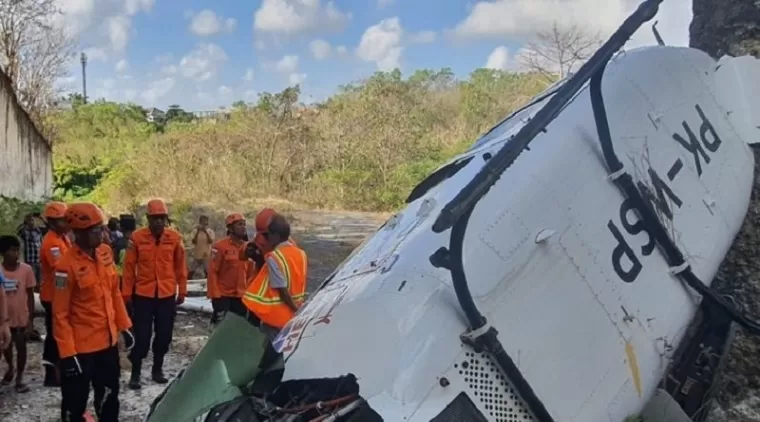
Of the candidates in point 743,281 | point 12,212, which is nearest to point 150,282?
point 743,281

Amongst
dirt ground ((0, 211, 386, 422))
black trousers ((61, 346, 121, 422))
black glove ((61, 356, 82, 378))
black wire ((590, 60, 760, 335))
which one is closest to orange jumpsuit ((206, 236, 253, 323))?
dirt ground ((0, 211, 386, 422))

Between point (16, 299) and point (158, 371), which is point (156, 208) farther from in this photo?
point (158, 371)

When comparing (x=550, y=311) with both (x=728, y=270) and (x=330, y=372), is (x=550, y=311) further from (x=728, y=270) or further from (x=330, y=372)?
(x=728, y=270)

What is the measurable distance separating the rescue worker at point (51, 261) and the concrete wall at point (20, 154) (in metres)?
11.1

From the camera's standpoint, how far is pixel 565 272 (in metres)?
2.39

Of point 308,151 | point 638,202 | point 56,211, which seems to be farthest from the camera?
point 308,151

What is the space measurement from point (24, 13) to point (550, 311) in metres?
24.3

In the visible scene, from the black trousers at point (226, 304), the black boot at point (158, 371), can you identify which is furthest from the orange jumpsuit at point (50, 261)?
the black trousers at point (226, 304)

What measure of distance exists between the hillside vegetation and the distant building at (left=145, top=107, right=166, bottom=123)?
26.1ft

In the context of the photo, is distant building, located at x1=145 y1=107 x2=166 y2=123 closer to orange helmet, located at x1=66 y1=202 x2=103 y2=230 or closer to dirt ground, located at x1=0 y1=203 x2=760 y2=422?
dirt ground, located at x1=0 y1=203 x2=760 y2=422

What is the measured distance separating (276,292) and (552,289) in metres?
2.64

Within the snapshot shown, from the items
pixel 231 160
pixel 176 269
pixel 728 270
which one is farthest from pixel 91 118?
pixel 728 270

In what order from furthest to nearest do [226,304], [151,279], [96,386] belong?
[226,304], [151,279], [96,386]

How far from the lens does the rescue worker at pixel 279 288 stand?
4.68 m
